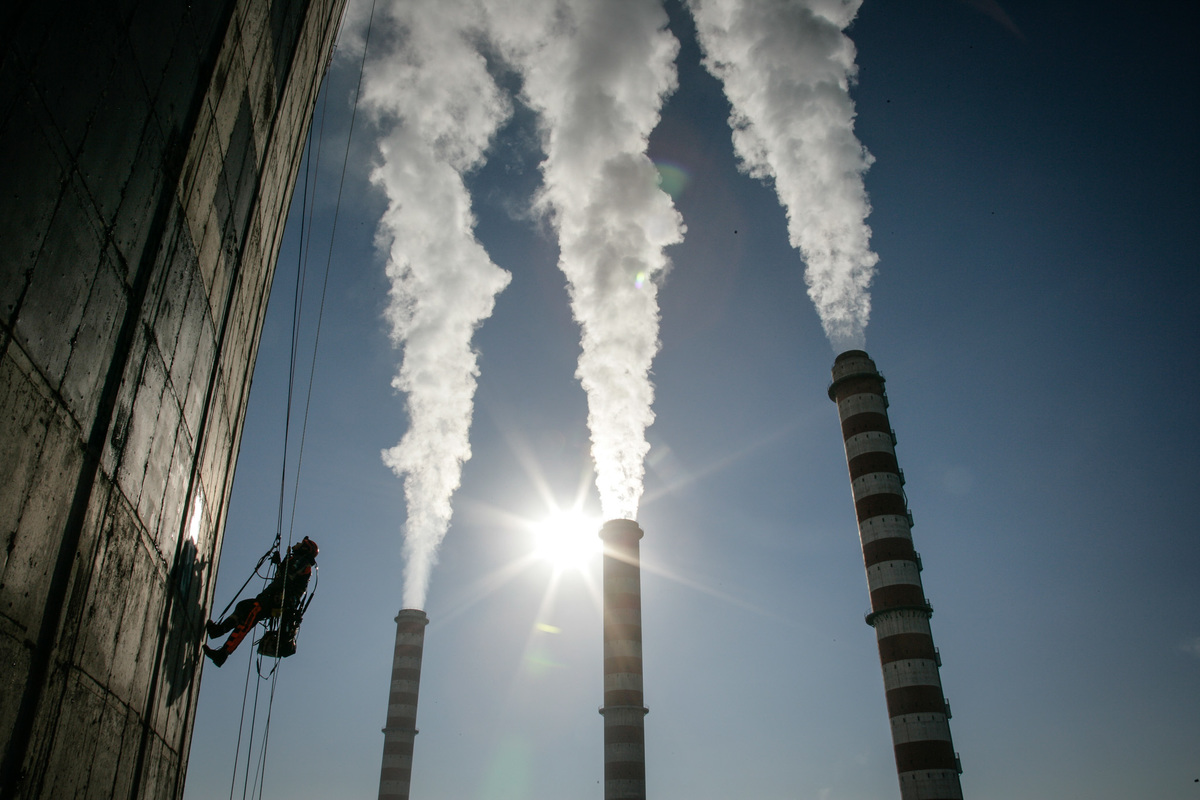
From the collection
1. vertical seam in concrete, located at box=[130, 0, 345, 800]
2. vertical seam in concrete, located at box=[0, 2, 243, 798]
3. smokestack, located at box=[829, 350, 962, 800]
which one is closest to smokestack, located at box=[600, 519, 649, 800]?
smokestack, located at box=[829, 350, 962, 800]

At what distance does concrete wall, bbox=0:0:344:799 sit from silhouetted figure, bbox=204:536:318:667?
1087mm

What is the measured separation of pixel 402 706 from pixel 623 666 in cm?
1140

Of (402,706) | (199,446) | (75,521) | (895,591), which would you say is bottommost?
(75,521)

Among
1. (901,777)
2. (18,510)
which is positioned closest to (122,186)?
(18,510)

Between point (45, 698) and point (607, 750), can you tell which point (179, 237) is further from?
point (607, 750)

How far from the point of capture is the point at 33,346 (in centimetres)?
247

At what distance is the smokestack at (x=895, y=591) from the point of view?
19.6 meters

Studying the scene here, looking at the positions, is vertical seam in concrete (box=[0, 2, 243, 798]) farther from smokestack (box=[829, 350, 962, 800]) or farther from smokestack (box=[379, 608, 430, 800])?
smokestack (box=[379, 608, 430, 800])

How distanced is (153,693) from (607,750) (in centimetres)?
2219

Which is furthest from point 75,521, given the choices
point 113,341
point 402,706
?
point 402,706

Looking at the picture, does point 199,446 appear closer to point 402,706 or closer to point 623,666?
point 623,666

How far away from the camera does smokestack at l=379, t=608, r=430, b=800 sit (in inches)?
1144

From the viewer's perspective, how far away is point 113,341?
3.17m

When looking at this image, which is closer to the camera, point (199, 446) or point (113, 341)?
point (113, 341)
